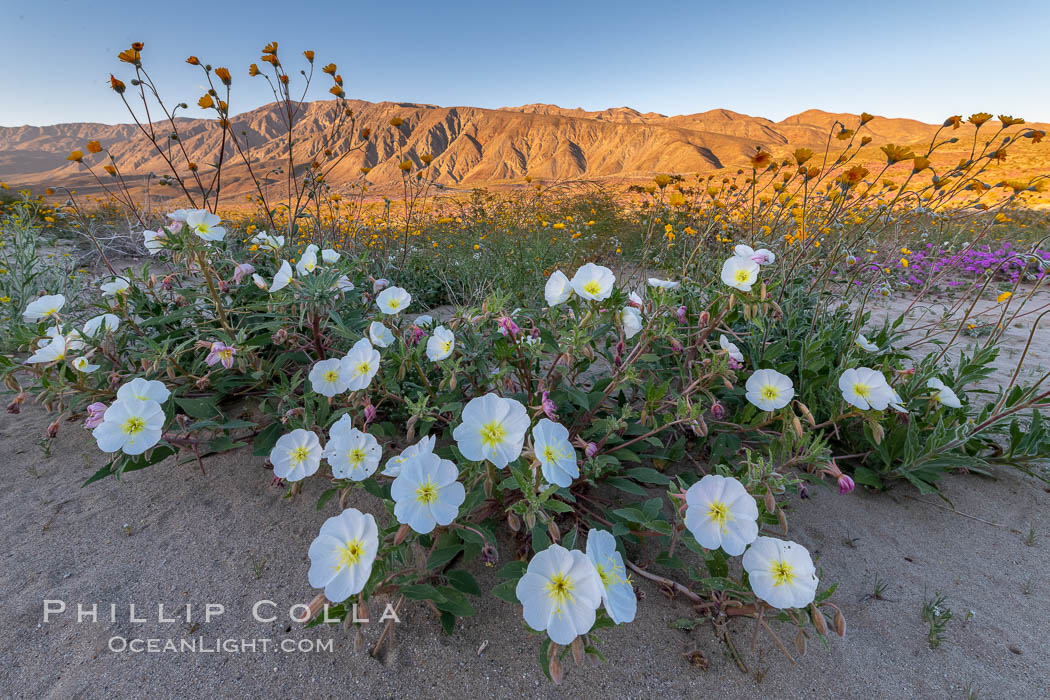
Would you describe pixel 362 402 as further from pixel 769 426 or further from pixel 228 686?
pixel 769 426

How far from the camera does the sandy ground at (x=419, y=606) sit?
3.80 ft

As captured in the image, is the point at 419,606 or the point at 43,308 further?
the point at 43,308

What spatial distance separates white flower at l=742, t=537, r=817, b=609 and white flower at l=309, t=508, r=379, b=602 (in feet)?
2.79

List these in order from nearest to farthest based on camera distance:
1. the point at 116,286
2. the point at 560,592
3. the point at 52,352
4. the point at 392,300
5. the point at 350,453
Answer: the point at 560,592 → the point at 350,453 → the point at 52,352 → the point at 392,300 → the point at 116,286

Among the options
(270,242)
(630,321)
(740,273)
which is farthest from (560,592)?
(270,242)

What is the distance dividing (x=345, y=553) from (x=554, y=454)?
516mm

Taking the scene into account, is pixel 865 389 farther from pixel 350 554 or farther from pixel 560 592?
pixel 350 554

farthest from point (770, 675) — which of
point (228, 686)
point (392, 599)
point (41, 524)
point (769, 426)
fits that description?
point (41, 524)

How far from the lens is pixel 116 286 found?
6.07ft

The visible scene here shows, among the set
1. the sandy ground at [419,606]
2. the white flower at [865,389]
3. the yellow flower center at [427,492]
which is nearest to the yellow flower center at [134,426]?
the sandy ground at [419,606]

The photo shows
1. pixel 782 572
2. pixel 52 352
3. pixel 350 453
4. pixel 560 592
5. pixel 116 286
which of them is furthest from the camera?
pixel 116 286

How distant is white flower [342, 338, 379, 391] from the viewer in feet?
4.64

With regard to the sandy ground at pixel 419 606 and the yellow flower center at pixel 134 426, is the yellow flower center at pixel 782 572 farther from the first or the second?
the yellow flower center at pixel 134 426

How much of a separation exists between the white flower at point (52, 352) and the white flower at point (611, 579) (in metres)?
1.76
